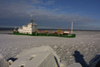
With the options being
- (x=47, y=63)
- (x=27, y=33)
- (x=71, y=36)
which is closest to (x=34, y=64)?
(x=47, y=63)

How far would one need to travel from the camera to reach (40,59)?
3.42m

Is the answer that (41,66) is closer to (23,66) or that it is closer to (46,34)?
(23,66)

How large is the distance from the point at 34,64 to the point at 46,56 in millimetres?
609

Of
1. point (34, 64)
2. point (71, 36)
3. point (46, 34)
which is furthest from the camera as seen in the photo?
point (46, 34)

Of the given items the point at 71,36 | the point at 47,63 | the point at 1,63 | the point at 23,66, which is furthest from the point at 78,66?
the point at 71,36

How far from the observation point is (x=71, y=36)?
22.4 m

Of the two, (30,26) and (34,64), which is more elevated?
(30,26)

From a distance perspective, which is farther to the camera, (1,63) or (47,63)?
(47,63)

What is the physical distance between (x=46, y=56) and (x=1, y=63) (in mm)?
1554

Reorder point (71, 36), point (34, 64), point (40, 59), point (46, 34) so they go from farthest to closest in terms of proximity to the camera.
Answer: point (46, 34), point (71, 36), point (40, 59), point (34, 64)

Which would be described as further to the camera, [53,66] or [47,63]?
[53,66]

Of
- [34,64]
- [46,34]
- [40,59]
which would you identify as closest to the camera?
[34,64]

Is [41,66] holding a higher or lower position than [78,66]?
higher

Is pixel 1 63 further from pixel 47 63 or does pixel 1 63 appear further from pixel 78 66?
pixel 78 66
